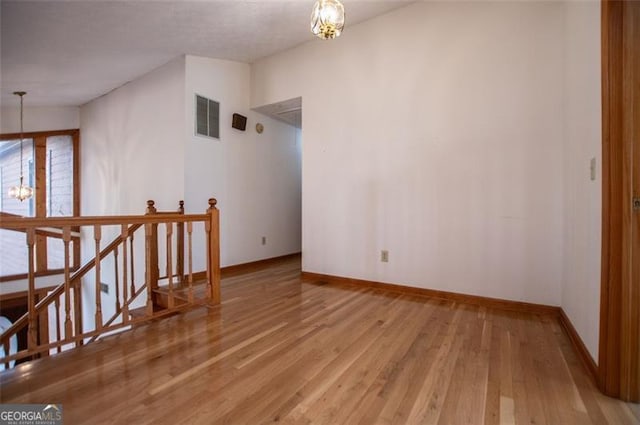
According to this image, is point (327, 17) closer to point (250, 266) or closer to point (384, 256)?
point (384, 256)

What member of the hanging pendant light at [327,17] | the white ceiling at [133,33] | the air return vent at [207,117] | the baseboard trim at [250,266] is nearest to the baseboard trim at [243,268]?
the baseboard trim at [250,266]

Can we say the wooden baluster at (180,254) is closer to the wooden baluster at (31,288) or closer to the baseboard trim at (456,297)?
the baseboard trim at (456,297)

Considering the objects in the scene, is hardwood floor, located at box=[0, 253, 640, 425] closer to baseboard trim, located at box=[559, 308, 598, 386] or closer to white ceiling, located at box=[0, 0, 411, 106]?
baseboard trim, located at box=[559, 308, 598, 386]

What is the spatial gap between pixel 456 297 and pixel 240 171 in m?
3.12

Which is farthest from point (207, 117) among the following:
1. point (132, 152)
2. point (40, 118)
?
point (40, 118)

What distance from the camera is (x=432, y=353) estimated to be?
173 cm

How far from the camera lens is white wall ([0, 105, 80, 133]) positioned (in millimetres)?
4863

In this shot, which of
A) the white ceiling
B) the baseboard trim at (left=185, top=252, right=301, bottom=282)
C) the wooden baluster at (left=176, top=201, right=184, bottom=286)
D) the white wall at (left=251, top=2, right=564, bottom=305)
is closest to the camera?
the white wall at (left=251, top=2, right=564, bottom=305)

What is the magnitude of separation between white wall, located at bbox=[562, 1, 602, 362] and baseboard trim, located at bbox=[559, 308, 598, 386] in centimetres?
4

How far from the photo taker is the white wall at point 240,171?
11.8 ft

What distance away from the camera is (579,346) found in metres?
1.70

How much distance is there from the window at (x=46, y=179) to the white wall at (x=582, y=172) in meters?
6.79

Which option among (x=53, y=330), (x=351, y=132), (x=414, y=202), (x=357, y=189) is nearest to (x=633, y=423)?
(x=414, y=202)

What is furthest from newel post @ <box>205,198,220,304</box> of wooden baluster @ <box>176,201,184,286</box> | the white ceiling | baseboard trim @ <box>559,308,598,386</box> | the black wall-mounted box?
baseboard trim @ <box>559,308,598,386</box>
